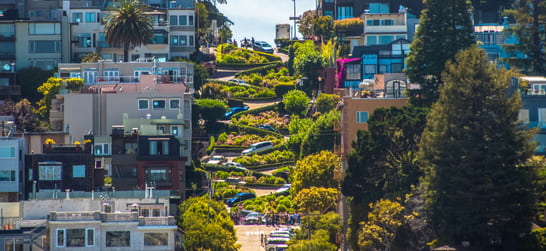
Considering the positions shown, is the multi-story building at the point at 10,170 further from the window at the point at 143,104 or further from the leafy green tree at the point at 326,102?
the leafy green tree at the point at 326,102

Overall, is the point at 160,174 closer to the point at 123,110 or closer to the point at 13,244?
the point at 123,110

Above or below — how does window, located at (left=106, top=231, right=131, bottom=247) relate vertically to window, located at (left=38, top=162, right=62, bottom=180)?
below

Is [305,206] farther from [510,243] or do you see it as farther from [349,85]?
[349,85]

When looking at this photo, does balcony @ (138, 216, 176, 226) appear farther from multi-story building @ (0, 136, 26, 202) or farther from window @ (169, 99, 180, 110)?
window @ (169, 99, 180, 110)

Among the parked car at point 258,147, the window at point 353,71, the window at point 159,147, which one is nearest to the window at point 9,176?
the window at point 159,147

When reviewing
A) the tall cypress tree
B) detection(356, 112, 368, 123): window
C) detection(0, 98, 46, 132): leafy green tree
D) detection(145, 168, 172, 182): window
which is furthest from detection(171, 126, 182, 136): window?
the tall cypress tree

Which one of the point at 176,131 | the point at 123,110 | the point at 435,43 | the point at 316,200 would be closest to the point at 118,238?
the point at 316,200
